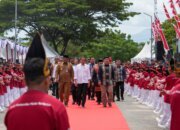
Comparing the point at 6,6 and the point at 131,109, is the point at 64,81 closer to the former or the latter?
the point at 131,109

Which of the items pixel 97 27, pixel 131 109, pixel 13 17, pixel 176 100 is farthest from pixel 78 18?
pixel 176 100

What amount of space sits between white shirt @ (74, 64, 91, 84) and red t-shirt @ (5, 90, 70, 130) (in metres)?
15.5

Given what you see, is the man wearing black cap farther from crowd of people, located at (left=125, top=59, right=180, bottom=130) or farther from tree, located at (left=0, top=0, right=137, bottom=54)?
tree, located at (left=0, top=0, right=137, bottom=54)

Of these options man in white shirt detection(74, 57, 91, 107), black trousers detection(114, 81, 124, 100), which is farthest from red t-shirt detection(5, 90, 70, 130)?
black trousers detection(114, 81, 124, 100)

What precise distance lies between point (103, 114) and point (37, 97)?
12301 mm

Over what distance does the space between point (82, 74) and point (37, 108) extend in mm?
15598

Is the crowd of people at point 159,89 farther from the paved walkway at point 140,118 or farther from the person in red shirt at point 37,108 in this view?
the person in red shirt at point 37,108

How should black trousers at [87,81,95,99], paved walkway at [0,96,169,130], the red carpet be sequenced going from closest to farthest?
the red carpet → paved walkway at [0,96,169,130] → black trousers at [87,81,95,99]

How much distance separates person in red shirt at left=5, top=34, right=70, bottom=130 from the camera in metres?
4.11

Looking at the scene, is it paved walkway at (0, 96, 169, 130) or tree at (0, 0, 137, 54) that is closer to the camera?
paved walkway at (0, 96, 169, 130)

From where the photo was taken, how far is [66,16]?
151ft

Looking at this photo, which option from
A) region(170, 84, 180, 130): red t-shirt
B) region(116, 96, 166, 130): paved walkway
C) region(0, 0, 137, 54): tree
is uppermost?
region(0, 0, 137, 54): tree

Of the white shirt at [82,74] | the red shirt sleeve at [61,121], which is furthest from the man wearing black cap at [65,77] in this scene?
the red shirt sleeve at [61,121]

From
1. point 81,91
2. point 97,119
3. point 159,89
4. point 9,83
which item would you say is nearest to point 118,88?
point 81,91
